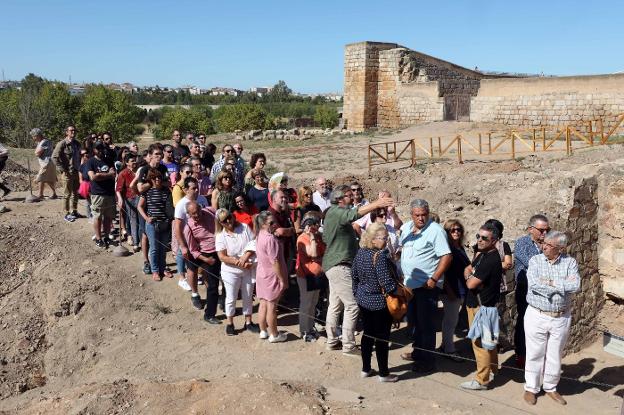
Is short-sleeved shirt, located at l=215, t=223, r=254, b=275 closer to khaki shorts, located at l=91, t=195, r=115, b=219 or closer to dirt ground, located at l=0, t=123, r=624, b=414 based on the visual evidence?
dirt ground, located at l=0, t=123, r=624, b=414

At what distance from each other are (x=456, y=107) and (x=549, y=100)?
5.35 m

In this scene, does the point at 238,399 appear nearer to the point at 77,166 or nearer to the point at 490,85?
the point at 77,166

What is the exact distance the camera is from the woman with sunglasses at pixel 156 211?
7902 mm

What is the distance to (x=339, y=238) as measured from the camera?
598cm

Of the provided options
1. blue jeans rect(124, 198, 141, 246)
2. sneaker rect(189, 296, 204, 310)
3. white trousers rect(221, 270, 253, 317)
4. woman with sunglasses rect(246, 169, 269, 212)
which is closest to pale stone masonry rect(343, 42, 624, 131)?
woman with sunglasses rect(246, 169, 269, 212)

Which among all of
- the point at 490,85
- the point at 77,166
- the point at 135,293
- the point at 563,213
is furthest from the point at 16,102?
the point at 563,213

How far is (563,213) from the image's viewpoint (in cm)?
721

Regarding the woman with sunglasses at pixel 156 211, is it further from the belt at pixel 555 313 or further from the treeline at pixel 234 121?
the treeline at pixel 234 121

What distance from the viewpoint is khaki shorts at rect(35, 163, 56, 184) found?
11898mm

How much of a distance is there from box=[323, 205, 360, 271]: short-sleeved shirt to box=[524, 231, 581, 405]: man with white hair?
69.8 inches

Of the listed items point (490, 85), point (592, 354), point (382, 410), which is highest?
point (490, 85)

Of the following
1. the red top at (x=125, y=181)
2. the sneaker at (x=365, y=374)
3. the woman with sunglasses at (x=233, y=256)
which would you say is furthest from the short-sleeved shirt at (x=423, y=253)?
the red top at (x=125, y=181)

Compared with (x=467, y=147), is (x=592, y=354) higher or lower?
lower

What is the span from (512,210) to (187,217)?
4.44 meters
